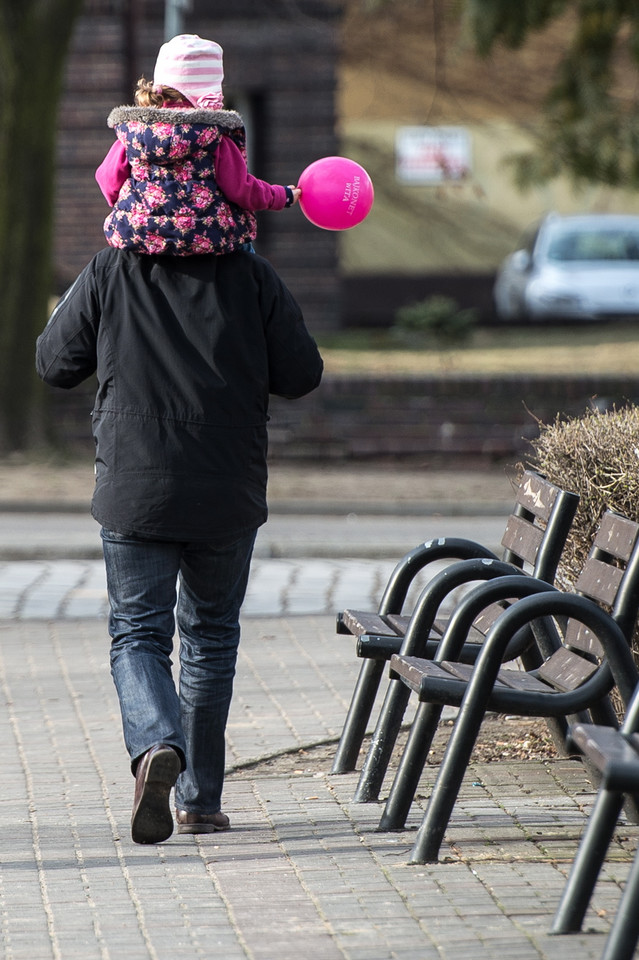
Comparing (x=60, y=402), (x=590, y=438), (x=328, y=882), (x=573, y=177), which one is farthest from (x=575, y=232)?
(x=328, y=882)

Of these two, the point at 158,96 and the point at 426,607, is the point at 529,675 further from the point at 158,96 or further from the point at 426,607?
the point at 158,96

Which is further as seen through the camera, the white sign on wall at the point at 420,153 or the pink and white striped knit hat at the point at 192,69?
the white sign on wall at the point at 420,153

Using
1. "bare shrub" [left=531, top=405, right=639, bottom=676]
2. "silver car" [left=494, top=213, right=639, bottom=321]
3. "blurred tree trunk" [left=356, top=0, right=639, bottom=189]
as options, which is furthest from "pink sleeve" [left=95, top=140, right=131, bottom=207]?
"silver car" [left=494, top=213, right=639, bottom=321]

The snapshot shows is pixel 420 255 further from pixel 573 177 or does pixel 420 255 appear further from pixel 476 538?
pixel 476 538

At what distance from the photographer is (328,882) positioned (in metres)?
4.04

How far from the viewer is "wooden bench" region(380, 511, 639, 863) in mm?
4105

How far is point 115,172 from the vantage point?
4.23 m

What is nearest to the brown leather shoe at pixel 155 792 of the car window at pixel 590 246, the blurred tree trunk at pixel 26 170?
the blurred tree trunk at pixel 26 170

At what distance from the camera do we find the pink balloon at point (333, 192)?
14.8 ft

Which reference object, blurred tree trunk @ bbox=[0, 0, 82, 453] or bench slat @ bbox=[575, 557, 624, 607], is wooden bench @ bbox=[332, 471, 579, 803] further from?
blurred tree trunk @ bbox=[0, 0, 82, 453]

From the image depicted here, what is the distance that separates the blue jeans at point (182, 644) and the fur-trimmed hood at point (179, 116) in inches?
42.8

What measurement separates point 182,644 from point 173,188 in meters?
1.27

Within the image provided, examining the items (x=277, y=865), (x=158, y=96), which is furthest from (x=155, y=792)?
(x=158, y=96)

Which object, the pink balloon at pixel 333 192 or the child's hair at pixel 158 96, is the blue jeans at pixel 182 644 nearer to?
the pink balloon at pixel 333 192
